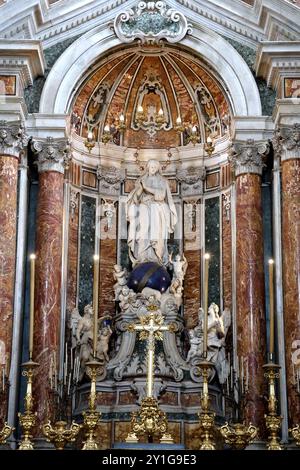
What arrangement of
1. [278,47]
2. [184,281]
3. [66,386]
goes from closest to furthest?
[66,386]
[278,47]
[184,281]

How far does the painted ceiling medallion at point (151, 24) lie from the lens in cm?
2147

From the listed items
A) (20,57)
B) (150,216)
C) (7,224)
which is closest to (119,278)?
(150,216)

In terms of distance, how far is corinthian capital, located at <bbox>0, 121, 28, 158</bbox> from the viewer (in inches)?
779

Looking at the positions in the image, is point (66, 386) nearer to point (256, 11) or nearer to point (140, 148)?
point (140, 148)

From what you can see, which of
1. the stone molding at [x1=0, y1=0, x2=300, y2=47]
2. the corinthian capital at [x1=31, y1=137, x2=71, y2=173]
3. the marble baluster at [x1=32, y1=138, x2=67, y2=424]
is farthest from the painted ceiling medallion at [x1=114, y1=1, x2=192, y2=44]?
the marble baluster at [x1=32, y1=138, x2=67, y2=424]

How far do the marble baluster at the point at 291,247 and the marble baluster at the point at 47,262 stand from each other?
4.49 meters

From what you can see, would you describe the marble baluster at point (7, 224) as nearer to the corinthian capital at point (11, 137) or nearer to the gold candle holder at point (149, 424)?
the corinthian capital at point (11, 137)

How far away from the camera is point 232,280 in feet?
67.6

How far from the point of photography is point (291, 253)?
19.3 m

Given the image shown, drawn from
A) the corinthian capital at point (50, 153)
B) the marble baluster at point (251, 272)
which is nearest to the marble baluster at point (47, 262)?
the corinthian capital at point (50, 153)

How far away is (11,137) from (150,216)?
11.6ft

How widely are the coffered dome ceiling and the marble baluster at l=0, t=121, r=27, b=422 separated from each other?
2.15m

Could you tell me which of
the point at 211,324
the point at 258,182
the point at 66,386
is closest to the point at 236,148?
the point at 258,182

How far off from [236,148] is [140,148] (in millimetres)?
2970
